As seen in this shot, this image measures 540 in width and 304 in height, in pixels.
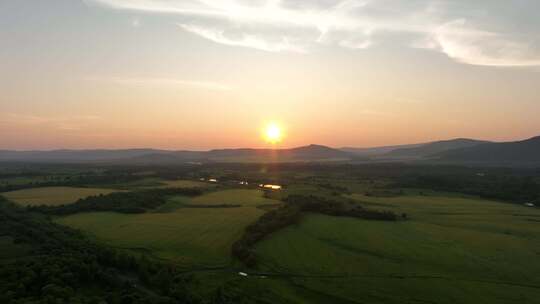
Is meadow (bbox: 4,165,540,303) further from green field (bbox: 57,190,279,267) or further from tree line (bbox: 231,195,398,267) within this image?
tree line (bbox: 231,195,398,267)

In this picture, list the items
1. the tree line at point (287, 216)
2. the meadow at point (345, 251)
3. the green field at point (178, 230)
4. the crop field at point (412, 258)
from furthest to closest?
the green field at point (178, 230), the tree line at point (287, 216), the meadow at point (345, 251), the crop field at point (412, 258)

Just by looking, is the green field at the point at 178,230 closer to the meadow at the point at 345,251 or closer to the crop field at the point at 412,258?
the meadow at the point at 345,251

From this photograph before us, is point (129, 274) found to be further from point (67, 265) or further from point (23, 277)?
point (23, 277)

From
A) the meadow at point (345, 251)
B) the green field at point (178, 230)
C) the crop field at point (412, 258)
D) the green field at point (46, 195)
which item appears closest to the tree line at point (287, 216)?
the meadow at point (345, 251)

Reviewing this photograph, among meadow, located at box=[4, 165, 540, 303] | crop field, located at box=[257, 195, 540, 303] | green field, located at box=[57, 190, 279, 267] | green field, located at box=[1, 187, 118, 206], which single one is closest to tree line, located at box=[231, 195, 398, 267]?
meadow, located at box=[4, 165, 540, 303]

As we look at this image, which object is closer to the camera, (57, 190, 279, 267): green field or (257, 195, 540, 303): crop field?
(257, 195, 540, 303): crop field

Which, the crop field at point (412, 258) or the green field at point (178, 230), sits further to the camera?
the green field at point (178, 230)

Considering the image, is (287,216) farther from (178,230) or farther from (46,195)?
(46,195)
